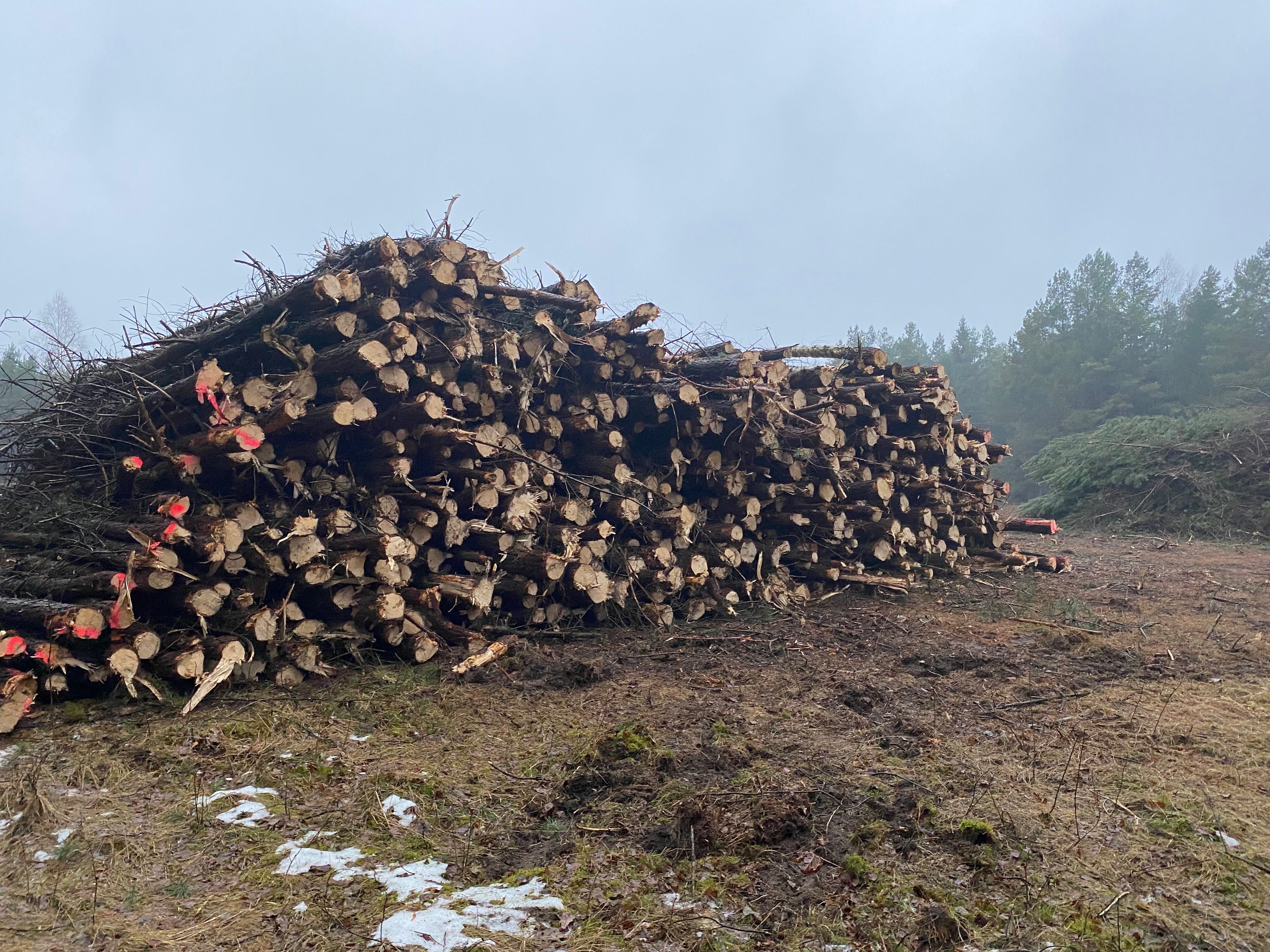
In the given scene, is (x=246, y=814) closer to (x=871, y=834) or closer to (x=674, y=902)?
(x=674, y=902)

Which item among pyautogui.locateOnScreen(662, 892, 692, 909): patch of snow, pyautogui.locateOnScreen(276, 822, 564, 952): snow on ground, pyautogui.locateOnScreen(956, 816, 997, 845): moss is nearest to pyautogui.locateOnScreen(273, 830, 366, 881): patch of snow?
pyautogui.locateOnScreen(276, 822, 564, 952): snow on ground

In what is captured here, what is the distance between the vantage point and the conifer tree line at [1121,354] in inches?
1017

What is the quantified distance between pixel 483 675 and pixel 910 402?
610cm

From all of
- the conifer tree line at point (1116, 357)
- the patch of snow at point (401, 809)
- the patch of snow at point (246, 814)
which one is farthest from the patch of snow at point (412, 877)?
the conifer tree line at point (1116, 357)

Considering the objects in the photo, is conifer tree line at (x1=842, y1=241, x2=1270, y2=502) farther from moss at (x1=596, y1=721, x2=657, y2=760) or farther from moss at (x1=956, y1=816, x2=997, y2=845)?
moss at (x1=956, y1=816, x2=997, y2=845)

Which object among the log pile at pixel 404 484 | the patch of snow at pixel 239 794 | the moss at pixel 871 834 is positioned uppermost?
the log pile at pixel 404 484

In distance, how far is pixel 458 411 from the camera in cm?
587

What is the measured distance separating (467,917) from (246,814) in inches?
50.9

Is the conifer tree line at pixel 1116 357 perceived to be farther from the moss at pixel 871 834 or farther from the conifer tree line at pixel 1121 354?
the moss at pixel 871 834

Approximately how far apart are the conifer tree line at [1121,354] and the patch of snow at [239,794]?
24458mm

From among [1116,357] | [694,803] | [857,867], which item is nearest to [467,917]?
[694,803]

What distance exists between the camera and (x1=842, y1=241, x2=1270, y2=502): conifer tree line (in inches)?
1017

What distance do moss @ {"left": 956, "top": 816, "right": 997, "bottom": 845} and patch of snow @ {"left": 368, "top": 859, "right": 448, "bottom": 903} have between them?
200 cm

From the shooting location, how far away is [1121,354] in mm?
29203
